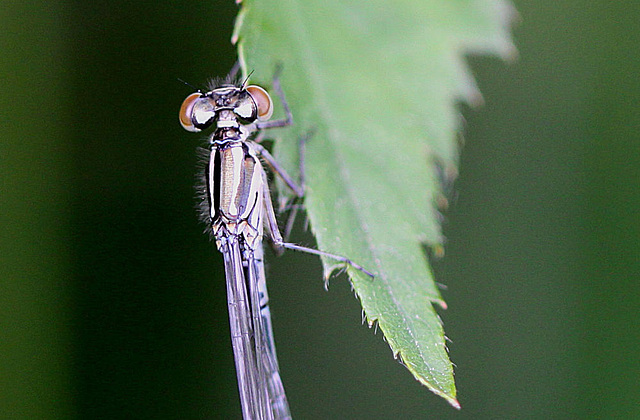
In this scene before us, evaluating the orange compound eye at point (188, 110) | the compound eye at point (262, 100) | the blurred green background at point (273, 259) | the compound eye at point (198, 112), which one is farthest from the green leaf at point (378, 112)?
the blurred green background at point (273, 259)

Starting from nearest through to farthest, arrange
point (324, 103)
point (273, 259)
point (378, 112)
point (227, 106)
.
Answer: point (324, 103) < point (378, 112) < point (227, 106) < point (273, 259)

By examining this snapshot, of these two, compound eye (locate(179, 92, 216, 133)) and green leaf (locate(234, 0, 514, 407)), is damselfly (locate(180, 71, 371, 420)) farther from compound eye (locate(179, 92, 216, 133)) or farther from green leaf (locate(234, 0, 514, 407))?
green leaf (locate(234, 0, 514, 407))

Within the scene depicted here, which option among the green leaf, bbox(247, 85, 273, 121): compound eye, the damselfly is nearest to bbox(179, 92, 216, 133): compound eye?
the damselfly

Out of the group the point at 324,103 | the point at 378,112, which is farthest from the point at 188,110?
the point at 378,112

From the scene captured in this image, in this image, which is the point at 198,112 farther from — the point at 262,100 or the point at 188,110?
the point at 262,100

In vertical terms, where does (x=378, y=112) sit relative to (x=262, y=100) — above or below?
below

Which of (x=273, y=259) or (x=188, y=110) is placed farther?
(x=273, y=259)

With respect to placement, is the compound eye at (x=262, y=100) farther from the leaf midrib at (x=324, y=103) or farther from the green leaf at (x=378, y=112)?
the leaf midrib at (x=324, y=103)
